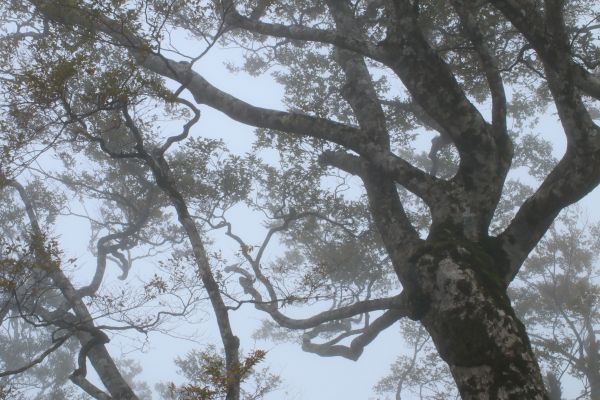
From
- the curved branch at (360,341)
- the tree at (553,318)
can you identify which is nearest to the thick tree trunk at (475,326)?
the curved branch at (360,341)

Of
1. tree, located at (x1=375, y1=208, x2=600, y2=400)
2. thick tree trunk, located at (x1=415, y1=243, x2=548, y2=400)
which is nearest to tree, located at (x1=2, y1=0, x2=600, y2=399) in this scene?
thick tree trunk, located at (x1=415, y1=243, x2=548, y2=400)

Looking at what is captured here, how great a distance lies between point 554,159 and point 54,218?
53.1ft

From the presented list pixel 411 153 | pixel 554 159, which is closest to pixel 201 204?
pixel 411 153

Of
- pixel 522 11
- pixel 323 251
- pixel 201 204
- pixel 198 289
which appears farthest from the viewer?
pixel 323 251

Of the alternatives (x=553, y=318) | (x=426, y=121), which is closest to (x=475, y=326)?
(x=426, y=121)

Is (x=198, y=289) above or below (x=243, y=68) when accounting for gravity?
below

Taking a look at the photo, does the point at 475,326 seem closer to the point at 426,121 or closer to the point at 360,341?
the point at 360,341

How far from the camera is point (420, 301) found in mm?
4453

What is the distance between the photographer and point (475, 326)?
3.81 metres

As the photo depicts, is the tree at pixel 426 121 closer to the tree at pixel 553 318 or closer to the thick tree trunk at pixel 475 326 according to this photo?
the thick tree trunk at pixel 475 326

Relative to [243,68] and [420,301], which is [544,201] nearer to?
[420,301]

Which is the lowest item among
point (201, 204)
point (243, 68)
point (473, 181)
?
point (473, 181)

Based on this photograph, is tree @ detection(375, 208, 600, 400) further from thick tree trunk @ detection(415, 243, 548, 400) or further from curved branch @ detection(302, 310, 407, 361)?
thick tree trunk @ detection(415, 243, 548, 400)

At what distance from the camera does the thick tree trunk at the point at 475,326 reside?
3514 millimetres
